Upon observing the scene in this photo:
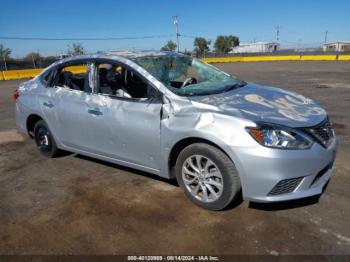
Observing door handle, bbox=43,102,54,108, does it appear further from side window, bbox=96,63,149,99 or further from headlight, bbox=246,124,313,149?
headlight, bbox=246,124,313,149

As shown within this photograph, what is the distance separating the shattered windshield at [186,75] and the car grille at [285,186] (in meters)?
1.34

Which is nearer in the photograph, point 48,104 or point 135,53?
point 135,53

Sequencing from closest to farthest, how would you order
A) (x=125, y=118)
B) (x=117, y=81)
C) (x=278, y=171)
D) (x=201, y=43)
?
(x=278, y=171)
(x=125, y=118)
(x=117, y=81)
(x=201, y=43)

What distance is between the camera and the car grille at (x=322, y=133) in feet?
10.6

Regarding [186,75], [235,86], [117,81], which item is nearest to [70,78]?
[117,81]

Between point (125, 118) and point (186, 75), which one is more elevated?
point (186, 75)

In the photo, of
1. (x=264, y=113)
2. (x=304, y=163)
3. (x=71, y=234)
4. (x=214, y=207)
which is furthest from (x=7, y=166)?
(x=304, y=163)

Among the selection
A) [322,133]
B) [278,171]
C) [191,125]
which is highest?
[191,125]

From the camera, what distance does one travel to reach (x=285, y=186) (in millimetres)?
3178

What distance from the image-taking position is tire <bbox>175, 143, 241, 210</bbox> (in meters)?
3.30

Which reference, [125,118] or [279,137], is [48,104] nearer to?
[125,118]

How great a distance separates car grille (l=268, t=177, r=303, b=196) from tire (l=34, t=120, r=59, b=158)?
3.47m

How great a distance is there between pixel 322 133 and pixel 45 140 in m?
4.05

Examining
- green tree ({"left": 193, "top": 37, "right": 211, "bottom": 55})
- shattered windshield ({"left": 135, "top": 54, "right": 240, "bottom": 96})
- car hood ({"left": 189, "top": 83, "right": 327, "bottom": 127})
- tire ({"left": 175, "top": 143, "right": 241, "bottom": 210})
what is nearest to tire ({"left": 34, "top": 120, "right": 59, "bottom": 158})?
shattered windshield ({"left": 135, "top": 54, "right": 240, "bottom": 96})
